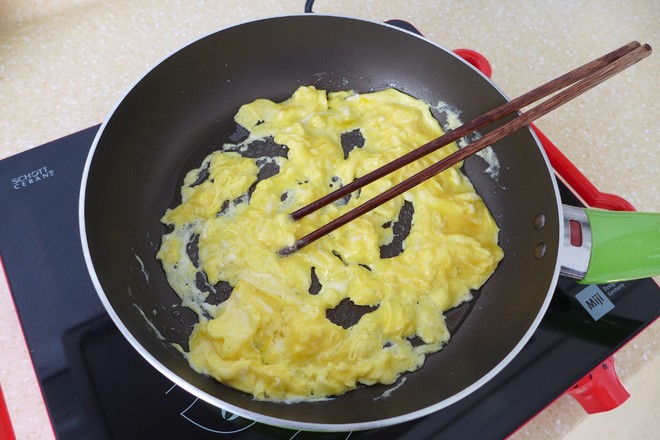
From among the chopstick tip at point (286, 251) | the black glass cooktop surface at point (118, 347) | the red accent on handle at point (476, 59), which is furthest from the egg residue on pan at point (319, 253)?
the red accent on handle at point (476, 59)

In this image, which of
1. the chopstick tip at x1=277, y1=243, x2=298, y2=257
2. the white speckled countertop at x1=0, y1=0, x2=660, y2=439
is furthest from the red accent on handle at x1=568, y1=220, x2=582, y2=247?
the chopstick tip at x1=277, y1=243, x2=298, y2=257

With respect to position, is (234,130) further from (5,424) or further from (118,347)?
(5,424)

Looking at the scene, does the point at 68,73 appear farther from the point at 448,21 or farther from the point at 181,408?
the point at 448,21

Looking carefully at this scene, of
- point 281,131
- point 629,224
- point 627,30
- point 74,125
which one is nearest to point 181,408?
point 281,131

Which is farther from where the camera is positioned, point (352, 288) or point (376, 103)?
point (376, 103)

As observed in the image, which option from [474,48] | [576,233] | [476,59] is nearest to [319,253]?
[576,233]

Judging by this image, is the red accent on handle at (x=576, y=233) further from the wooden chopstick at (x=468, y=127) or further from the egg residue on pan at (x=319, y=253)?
the wooden chopstick at (x=468, y=127)
